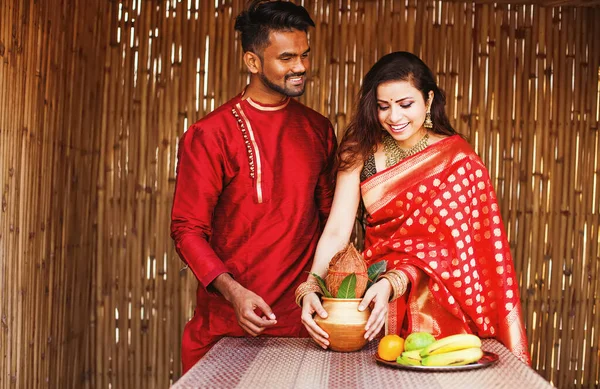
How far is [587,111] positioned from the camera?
5.49 metres

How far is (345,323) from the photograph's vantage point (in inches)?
109

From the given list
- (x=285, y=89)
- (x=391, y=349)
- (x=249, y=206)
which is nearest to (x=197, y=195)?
(x=249, y=206)

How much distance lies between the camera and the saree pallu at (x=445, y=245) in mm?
3162

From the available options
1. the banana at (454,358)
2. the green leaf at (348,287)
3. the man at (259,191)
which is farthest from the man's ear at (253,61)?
the banana at (454,358)

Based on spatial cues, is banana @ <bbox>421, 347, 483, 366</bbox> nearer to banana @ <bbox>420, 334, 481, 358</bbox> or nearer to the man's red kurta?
banana @ <bbox>420, 334, 481, 358</bbox>

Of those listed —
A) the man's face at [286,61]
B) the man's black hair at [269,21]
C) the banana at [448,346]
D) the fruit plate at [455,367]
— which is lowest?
the fruit plate at [455,367]

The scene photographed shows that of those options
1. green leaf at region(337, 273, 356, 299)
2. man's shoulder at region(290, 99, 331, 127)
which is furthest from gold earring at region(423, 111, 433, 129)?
green leaf at region(337, 273, 356, 299)

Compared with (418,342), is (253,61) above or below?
above

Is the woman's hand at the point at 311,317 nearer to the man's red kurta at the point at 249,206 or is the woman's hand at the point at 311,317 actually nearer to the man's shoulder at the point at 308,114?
the man's red kurta at the point at 249,206

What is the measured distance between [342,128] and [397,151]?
6.78ft

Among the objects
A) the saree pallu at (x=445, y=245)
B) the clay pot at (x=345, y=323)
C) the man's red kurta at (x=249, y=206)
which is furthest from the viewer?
the man's red kurta at (x=249, y=206)

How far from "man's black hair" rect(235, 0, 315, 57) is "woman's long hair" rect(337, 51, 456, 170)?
412 mm

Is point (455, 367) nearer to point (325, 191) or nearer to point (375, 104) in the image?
point (375, 104)

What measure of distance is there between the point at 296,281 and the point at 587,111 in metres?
2.73
